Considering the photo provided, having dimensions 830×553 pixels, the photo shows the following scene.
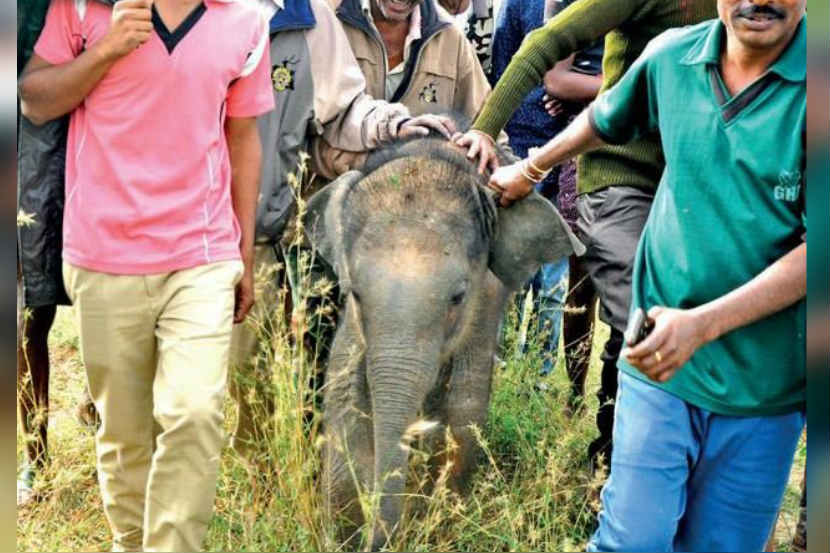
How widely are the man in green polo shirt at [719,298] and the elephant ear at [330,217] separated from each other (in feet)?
4.93

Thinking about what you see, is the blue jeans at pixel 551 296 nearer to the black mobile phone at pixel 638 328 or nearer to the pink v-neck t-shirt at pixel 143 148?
the pink v-neck t-shirt at pixel 143 148

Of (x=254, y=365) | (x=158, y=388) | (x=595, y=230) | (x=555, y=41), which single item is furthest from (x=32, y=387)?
(x=555, y=41)

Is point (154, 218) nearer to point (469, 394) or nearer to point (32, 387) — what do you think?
point (32, 387)

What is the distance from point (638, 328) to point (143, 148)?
63.4 inches

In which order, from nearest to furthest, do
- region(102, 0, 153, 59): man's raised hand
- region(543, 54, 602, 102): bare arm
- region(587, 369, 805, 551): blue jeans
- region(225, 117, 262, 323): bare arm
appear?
region(587, 369, 805, 551): blue jeans < region(102, 0, 153, 59): man's raised hand < region(225, 117, 262, 323): bare arm < region(543, 54, 602, 102): bare arm

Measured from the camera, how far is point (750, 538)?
12.1 ft

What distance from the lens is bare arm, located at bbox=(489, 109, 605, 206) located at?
13.1 feet

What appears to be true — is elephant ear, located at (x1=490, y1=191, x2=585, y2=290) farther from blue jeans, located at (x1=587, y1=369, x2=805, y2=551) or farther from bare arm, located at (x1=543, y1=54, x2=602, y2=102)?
blue jeans, located at (x1=587, y1=369, x2=805, y2=551)

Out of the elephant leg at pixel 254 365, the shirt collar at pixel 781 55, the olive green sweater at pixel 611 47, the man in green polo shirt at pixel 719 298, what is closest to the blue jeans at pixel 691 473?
the man in green polo shirt at pixel 719 298

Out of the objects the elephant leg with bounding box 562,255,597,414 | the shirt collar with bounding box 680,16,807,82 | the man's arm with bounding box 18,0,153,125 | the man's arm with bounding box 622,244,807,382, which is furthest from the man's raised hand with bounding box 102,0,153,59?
the elephant leg with bounding box 562,255,597,414

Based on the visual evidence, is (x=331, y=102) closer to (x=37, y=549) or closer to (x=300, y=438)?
(x=300, y=438)

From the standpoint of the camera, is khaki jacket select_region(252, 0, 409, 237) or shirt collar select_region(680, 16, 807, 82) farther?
khaki jacket select_region(252, 0, 409, 237)

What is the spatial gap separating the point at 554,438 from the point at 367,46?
1.89 metres

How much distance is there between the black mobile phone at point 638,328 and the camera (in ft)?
10.9
